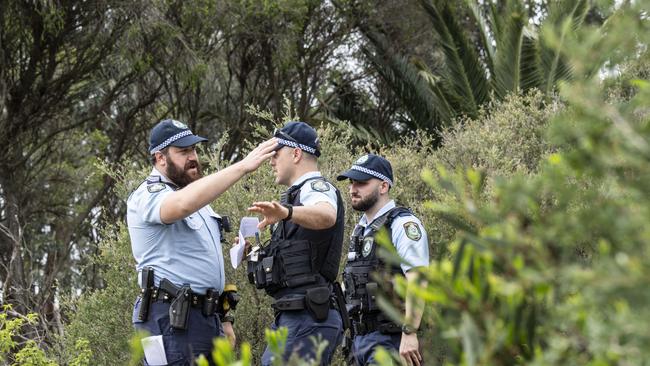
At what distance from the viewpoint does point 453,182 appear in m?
1.66

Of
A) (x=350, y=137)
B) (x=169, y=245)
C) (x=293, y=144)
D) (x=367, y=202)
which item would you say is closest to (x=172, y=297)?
(x=169, y=245)

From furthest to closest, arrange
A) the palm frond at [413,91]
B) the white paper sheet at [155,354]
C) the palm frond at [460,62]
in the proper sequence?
1. the palm frond at [413,91]
2. the palm frond at [460,62]
3. the white paper sheet at [155,354]

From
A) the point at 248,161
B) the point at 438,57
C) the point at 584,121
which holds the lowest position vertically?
the point at 584,121

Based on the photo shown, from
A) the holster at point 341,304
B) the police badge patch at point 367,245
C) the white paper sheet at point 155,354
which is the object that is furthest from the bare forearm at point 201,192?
the police badge patch at point 367,245

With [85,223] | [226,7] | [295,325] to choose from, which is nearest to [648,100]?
[295,325]

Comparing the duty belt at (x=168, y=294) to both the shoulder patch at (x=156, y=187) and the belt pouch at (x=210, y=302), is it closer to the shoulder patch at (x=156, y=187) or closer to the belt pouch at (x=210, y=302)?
the belt pouch at (x=210, y=302)

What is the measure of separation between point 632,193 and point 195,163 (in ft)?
12.0

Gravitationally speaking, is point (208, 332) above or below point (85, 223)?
below

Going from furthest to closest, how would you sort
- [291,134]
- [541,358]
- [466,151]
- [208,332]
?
1. [466,151]
2. [291,134]
3. [208,332]
4. [541,358]

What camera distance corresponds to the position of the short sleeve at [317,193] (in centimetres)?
468

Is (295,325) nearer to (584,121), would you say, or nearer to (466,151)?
(584,121)

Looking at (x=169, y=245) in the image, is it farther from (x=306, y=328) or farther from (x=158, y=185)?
(x=306, y=328)

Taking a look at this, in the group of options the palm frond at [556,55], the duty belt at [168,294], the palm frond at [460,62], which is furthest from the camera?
the palm frond at [460,62]

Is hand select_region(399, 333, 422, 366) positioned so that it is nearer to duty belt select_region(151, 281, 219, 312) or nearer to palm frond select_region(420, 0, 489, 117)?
duty belt select_region(151, 281, 219, 312)
